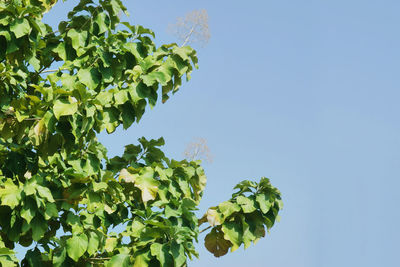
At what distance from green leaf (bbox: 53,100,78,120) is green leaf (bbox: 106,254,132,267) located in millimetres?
1637

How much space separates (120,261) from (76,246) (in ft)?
1.75

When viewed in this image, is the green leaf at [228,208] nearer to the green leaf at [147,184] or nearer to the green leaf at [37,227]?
the green leaf at [147,184]

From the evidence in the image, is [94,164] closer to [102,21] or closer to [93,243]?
[93,243]

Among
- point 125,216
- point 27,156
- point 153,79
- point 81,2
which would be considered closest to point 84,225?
point 125,216

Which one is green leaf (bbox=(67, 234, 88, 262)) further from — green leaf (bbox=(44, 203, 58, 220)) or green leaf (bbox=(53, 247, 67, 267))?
green leaf (bbox=(44, 203, 58, 220))

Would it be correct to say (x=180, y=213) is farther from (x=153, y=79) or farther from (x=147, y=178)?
(x=153, y=79)

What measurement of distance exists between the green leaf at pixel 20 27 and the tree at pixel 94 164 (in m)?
0.02

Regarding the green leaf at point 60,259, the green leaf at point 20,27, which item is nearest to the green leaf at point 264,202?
the green leaf at point 60,259

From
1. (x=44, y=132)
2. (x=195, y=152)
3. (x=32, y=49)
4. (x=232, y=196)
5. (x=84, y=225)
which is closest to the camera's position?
(x=44, y=132)

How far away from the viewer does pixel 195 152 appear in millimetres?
8156

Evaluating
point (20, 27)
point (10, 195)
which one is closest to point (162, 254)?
point (10, 195)

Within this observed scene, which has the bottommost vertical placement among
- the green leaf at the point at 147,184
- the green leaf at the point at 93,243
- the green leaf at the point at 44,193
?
the green leaf at the point at 93,243

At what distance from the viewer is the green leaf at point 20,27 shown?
6.49 meters

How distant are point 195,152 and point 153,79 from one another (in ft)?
5.11
